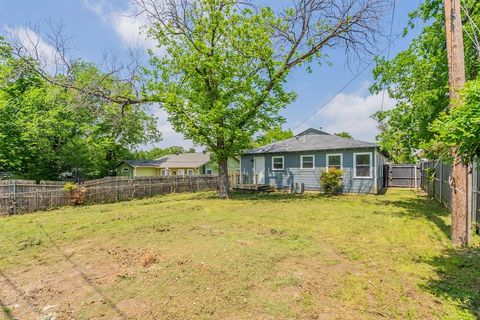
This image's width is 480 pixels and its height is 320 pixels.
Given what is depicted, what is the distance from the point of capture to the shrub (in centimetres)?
1507

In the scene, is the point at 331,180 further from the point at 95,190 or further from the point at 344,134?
the point at 344,134

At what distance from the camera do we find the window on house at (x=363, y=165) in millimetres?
14766

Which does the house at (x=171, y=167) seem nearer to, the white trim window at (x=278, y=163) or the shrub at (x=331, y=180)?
the white trim window at (x=278, y=163)

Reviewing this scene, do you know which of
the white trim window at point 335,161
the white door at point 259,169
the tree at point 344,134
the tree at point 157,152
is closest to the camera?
the white trim window at point 335,161

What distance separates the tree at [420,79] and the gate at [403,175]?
11570 mm

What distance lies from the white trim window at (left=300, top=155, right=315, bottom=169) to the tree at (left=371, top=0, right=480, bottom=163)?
587 cm

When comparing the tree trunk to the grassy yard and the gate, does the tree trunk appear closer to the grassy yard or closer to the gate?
the grassy yard

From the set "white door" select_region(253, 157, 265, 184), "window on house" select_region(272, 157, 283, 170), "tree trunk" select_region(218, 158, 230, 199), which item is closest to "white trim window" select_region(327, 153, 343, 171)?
"window on house" select_region(272, 157, 283, 170)

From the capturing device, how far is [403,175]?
20.5m

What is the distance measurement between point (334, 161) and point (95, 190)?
13.2 m

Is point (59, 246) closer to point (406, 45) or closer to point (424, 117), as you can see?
point (424, 117)

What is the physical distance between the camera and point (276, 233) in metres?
6.68

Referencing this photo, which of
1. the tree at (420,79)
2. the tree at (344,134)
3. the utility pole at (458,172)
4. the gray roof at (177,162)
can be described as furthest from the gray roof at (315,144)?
the tree at (344,134)

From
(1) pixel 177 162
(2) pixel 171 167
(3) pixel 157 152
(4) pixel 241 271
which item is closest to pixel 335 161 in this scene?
(4) pixel 241 271
